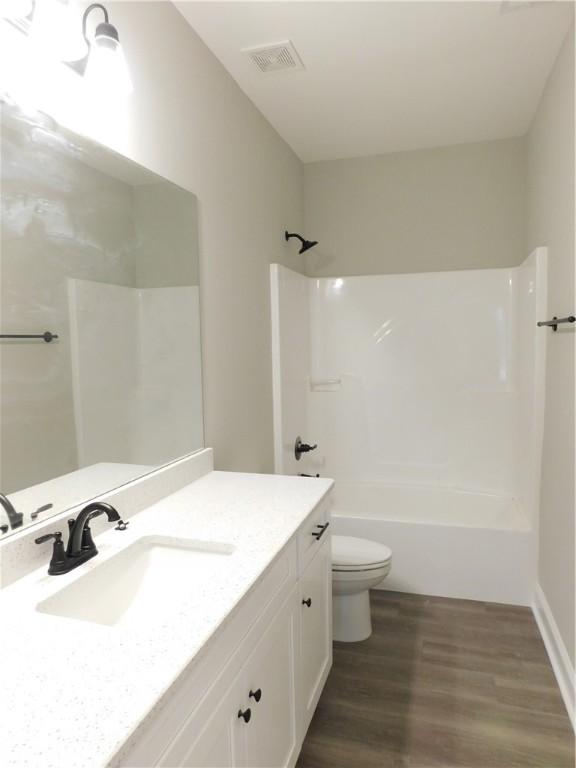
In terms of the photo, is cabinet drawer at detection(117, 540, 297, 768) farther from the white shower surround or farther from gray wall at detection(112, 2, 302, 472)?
the white shower surround

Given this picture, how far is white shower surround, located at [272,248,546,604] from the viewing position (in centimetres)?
284

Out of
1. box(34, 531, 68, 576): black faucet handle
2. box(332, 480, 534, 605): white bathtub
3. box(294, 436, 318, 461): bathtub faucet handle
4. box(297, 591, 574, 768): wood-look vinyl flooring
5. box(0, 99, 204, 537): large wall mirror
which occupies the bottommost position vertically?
box(297, 591, 574, 768): wood-look vinyl flooring

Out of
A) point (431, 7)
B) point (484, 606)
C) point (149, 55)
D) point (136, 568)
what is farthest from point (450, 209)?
point (136, 568)

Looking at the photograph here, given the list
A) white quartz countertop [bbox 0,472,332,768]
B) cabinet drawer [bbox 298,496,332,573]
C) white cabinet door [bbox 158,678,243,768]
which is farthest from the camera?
cabinet drawer [bbox 298,496,332,573]

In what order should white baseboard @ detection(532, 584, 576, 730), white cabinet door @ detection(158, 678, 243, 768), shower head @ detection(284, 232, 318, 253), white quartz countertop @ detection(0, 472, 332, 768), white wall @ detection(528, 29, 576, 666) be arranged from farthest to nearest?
shower head @ detection(284, 232, 318, 253) → white wall @ detection(528, 29, 576, 666) → white baseboard @ detection(532, 584, 576, 730) → white cabinet door @ detection(158, 678, 243, 768) → white quartz countertop @ detection(0, 472, 332, 768)

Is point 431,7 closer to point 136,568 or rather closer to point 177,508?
point 177,508

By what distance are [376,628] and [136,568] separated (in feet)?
5.28

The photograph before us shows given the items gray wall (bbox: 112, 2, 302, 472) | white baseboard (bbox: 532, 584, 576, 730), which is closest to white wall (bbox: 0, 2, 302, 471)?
gray wall (bbox: 112, 2, 302, 472)

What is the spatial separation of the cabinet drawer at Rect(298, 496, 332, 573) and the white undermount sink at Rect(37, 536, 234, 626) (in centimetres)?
34

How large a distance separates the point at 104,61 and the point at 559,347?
208 cm

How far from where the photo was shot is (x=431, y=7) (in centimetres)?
191

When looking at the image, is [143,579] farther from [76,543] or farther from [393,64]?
[393,64]

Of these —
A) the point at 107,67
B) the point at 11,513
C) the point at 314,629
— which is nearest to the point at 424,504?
the point at 314,629

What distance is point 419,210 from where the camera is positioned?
11.1 ft
